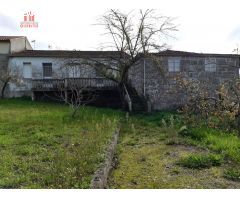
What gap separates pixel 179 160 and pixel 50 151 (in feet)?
11.1

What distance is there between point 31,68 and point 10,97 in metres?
2.85

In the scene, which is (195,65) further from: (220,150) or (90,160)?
(90,160)

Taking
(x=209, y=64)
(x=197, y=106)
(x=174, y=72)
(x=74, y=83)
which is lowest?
(x=197, y=106)

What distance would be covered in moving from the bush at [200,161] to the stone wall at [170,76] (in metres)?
14.6

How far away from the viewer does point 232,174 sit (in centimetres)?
804

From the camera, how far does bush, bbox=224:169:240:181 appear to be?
25.8 feet

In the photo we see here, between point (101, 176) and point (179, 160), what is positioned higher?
point (101, 176)

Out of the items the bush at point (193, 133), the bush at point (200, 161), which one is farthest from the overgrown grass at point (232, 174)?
the bush at point (193, 133)

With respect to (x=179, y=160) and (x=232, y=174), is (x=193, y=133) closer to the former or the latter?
(x=179, y=160)

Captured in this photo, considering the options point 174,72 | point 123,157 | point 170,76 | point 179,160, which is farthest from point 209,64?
point 179,160

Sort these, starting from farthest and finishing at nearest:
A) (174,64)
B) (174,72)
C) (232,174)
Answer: (174,64), (174,72), (232,174)

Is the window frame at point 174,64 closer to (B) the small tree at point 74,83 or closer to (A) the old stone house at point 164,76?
(A) the old stone house at point 164,76

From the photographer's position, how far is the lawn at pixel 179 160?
7.69m

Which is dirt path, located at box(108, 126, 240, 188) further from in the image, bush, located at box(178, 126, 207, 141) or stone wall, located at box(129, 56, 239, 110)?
stone wall, located at box(129, 56, 239, 110)
